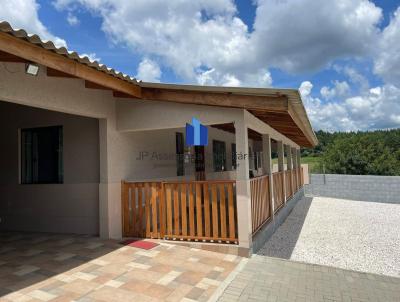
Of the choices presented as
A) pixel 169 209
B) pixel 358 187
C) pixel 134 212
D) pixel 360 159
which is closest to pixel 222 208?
pixel 169 209

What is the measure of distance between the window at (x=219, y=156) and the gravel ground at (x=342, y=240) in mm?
3906

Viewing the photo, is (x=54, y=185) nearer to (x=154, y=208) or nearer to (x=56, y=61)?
(x=154, y=208)

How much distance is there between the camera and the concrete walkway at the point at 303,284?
4129 millimetres

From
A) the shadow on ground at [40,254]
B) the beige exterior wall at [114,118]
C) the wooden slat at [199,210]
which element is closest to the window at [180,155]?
the beige exterior wall at [114,118]

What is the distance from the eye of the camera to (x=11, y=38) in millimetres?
3355

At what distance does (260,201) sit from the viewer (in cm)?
721

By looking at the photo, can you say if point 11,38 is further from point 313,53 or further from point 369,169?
point 369,169

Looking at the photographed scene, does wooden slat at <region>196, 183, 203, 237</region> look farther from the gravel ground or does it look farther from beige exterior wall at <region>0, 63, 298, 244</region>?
the gravel ground

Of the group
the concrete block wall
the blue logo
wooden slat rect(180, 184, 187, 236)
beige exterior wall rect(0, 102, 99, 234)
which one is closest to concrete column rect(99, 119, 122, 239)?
beige exterior wall rect(0, 102, 99, 234)

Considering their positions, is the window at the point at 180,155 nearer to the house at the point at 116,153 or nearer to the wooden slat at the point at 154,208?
the house at the point at 116,153

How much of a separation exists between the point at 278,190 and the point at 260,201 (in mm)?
3087

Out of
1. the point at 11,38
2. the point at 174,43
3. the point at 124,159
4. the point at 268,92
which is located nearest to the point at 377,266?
the point at 268,92

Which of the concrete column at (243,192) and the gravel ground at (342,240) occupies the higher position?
the concrete column at (243,192)

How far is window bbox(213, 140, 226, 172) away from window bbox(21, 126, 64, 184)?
698 cm
